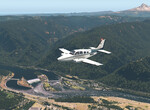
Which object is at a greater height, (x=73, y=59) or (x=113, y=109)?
(x=73, y=59)

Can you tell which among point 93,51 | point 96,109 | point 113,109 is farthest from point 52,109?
point 93,51

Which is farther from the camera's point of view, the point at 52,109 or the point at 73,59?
the point at 52,109

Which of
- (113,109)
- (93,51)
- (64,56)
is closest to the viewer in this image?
(64,56)

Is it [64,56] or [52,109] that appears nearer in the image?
[64,56]

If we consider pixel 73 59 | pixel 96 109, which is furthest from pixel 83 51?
pixel 96 109

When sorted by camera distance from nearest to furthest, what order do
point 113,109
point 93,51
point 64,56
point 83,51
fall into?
1. point 64,56
2. point 83,51
3. point 93,51
4. point 113,109

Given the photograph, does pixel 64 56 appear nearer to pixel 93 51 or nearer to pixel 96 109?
pixel 93 51

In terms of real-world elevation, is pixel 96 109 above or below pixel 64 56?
below

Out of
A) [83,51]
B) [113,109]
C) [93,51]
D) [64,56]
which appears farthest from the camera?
[113,109]

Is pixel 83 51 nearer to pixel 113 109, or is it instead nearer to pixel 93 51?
pixel 93 51
